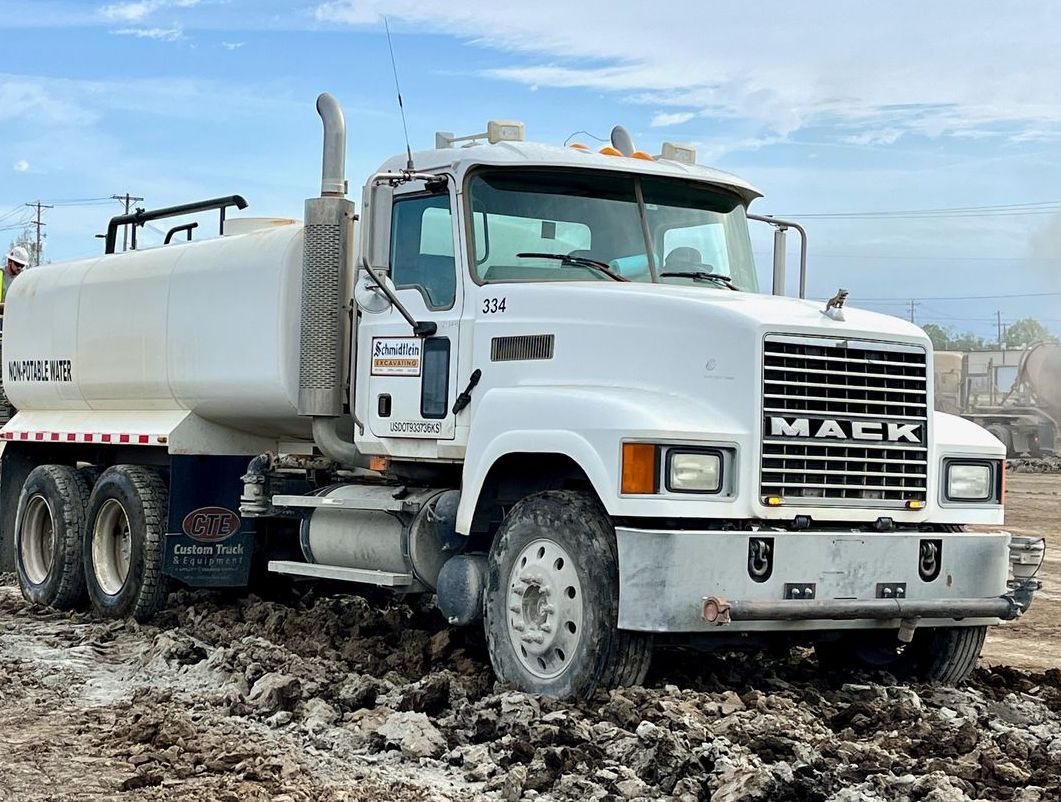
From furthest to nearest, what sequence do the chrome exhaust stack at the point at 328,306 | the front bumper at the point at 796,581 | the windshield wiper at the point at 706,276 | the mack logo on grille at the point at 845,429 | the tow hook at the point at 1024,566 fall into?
1. the chrome exhaust stack at the point at 328,306
2. the windshield wiper at the point at 706,276
3. the tow hook at the point at 1024,566
4. the mack logo on grille at the point at 845,429
5. the front bumper at the point at 796,581

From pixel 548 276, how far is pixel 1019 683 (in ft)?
11.5

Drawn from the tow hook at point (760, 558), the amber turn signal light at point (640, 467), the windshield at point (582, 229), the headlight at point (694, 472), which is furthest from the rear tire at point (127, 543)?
the tow hook at point (760, 558)

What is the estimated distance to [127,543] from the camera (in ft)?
39.8

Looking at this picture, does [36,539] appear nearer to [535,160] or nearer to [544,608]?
[535,160]

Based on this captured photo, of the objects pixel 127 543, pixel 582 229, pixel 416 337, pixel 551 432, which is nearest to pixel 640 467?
pixel 551 432

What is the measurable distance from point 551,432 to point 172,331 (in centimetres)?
486

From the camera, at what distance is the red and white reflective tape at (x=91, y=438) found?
11633 mm

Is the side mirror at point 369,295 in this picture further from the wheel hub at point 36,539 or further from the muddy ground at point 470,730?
the wheel hub at point 36,539

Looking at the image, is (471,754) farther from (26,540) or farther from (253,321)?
(26,540)

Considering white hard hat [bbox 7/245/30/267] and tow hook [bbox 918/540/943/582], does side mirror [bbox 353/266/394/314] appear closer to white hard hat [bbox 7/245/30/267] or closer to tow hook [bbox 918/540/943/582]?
tow hook [bbox 918/540/943/582]

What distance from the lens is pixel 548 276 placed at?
28.4ft

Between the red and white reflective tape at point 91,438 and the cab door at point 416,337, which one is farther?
the red and white reflective tape at point 91,438

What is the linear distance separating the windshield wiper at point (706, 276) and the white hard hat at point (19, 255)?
9.43 m

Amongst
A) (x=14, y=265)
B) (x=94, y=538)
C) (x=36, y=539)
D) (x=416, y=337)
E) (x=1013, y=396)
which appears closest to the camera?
(x=416, y=337)
